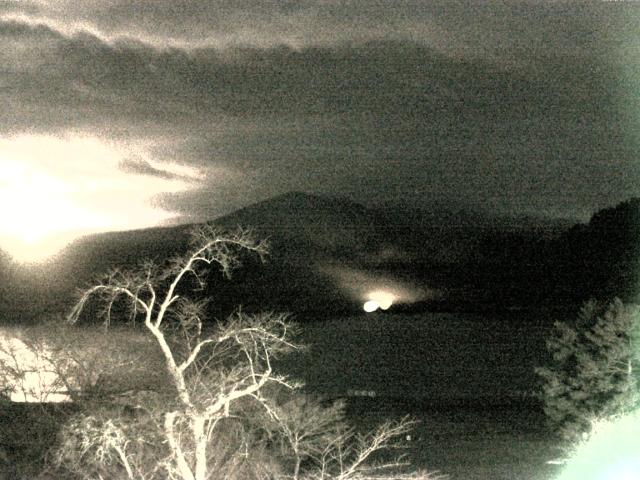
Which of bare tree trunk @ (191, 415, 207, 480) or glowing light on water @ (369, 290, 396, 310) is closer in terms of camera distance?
bare tree trunk @ (191, 415, 207, 480)

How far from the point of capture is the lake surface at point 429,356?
32281 millimetres

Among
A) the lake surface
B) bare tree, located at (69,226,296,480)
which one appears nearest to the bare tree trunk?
bare tree, located at (69,226,296,480)

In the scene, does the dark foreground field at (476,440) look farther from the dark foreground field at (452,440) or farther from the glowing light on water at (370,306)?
the glowing light on water at (370,306)

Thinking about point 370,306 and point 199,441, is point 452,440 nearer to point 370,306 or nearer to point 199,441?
point 370,306

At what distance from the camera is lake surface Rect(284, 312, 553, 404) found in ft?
106

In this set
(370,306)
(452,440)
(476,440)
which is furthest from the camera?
(370,306)

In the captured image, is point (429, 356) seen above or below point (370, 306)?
below

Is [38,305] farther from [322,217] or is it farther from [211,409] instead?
[322,217]

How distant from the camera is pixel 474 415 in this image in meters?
30.7

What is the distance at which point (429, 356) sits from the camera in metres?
36.1

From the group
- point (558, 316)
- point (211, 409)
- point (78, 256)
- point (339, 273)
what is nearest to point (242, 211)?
point (78, 256)

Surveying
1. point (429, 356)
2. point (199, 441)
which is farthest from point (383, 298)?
point (199, 441)

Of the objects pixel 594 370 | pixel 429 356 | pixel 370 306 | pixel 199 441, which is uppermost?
pixel 370 306

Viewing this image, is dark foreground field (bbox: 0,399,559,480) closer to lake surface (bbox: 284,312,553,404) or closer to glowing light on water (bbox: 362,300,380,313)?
lake surface (bbox: 284,312,553,404)
